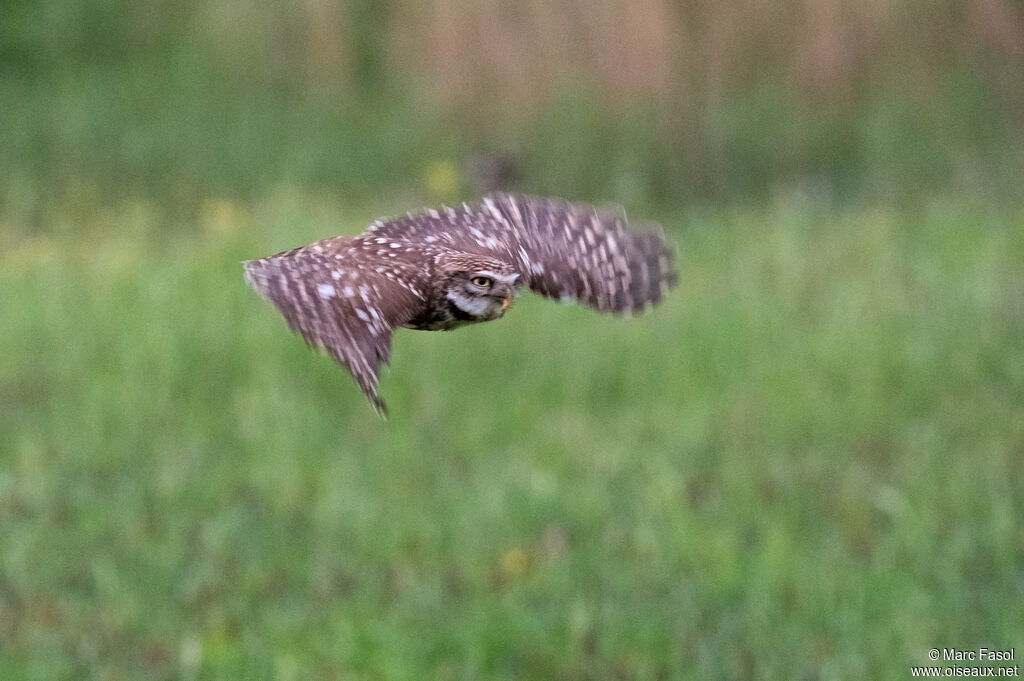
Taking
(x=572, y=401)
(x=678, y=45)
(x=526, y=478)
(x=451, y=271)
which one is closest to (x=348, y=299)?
(x=451, y=271)

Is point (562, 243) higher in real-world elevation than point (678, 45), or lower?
lower

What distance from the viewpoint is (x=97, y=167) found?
1559 cm

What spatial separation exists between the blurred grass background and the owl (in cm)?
339

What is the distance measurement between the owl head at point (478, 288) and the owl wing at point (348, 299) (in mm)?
69

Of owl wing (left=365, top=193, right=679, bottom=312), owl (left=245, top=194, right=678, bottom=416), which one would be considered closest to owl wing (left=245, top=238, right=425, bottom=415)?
owl (left=245, top=194, right=678, bottom=416)

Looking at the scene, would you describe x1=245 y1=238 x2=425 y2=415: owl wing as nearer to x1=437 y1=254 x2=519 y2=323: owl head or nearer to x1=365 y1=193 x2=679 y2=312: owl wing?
x1=437 y1=254 x2=519 y2=323: owl head

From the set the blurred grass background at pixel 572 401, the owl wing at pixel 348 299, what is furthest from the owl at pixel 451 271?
the blurred grass background at pixel 572 401

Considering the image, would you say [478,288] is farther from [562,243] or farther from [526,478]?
[526,478]

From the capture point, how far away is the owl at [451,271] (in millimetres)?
2762

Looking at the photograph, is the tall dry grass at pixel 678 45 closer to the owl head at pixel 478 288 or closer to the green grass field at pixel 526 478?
the green grass field at pixel 526 478

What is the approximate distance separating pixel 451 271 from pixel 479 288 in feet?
0.28

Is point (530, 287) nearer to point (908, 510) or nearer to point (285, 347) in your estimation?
point (908, 510)

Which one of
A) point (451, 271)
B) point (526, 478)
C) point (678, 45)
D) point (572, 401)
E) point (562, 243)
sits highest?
point (678, 45)

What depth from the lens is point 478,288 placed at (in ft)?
9.37
